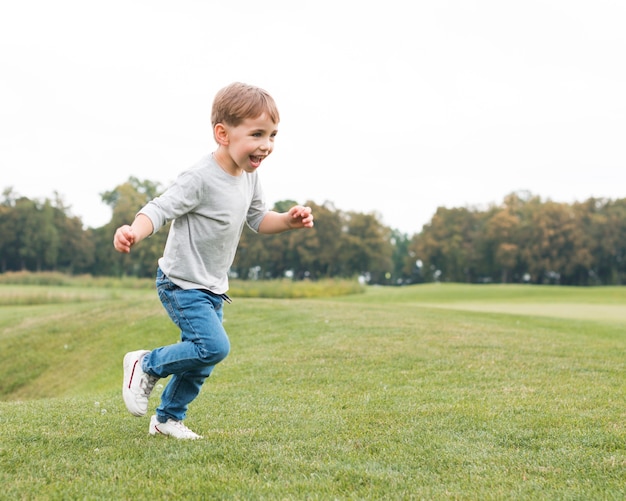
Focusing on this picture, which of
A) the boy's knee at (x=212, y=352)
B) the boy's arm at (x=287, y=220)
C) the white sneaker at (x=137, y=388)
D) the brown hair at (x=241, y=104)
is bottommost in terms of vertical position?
the white sneaker at (x=137, y=388)

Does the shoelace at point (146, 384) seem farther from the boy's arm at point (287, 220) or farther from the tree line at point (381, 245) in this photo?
the tree line at point (381, 245)

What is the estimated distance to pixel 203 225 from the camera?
404cm

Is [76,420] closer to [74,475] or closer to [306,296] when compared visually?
[74,475]

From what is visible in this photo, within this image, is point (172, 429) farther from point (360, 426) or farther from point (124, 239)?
point (124, 239)

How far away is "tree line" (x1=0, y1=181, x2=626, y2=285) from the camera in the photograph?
58.2 meters

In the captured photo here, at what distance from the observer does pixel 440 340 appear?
948 centimetres

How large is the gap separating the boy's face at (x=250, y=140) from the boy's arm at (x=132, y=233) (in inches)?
28.4

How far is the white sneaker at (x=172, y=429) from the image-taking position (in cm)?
416

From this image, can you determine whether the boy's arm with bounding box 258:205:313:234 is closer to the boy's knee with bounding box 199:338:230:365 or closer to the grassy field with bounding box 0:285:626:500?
the boy's knee with bounding box 199:338:230:365

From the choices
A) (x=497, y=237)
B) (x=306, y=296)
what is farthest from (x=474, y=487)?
(x=497, y=237)

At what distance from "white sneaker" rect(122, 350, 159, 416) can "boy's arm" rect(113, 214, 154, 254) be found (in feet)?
3.17

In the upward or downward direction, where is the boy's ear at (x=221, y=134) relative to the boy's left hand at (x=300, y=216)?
upward

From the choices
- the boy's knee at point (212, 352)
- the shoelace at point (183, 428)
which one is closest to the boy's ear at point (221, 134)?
the boy's knee at point (212, 352)

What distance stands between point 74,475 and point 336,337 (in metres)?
6.90
